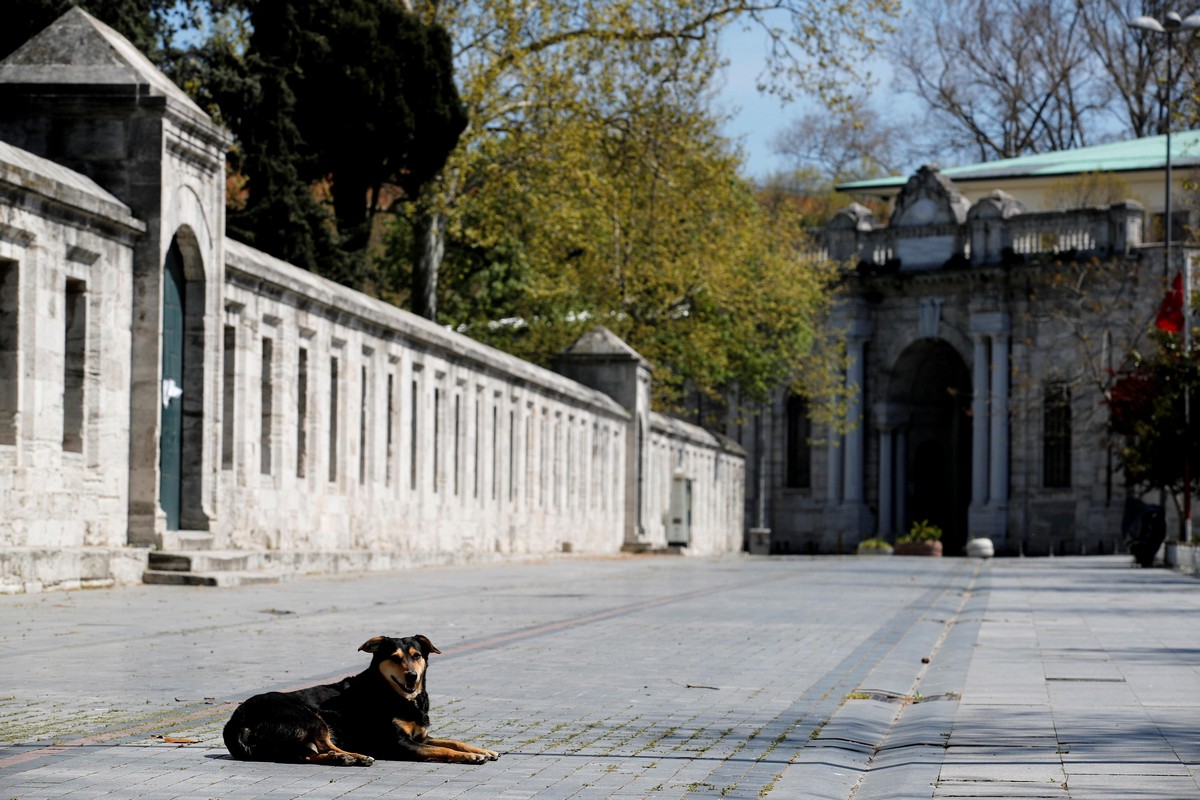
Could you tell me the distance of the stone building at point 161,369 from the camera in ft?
56.6

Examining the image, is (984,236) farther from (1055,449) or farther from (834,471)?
(834,471)

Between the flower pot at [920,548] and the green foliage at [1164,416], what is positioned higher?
the green foliage at [1164,416]

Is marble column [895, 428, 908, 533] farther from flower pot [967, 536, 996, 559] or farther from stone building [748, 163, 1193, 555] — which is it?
flower pot [967, 536, 996, 559]

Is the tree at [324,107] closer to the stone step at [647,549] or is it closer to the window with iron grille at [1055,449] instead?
the stone step at [647,549]

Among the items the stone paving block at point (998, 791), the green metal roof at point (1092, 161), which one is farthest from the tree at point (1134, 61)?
the stone paving block at point (998, 791)

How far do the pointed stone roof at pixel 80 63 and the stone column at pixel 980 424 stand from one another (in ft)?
180

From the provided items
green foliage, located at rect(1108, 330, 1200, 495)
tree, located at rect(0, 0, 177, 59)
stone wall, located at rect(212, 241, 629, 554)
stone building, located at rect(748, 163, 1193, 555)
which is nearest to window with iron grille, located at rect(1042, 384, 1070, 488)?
stone building, located at rect(748, 163, 1193, 555)

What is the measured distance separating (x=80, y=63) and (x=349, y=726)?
13295 mm

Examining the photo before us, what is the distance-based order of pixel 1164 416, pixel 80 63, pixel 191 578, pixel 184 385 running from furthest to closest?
1. pixel 1164 416
2. pixel 184 385
3. pixel 80 63
4. pixel 191 578

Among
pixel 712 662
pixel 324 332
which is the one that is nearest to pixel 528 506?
pixel 324 332

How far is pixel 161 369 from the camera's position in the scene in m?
19.6

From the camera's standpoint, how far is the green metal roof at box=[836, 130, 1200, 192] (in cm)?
6888

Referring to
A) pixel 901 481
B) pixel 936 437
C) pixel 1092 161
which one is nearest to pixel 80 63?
pixel 1092 161

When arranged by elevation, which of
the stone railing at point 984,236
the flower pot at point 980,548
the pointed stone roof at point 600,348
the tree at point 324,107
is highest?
the stone railing at point 984,236
